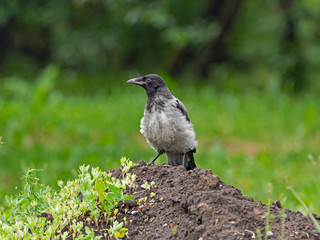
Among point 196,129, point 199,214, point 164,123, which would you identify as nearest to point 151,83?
point 164,123

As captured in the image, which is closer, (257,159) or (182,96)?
(257,159)

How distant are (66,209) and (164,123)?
2023 millimetres

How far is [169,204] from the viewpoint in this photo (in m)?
3.98

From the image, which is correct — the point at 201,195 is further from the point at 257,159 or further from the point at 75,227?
the point at 257,159

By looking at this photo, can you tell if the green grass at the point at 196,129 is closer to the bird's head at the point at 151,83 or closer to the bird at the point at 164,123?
the bird at the point at 164,123

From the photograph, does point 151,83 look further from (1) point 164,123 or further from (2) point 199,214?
(2) point 199,214

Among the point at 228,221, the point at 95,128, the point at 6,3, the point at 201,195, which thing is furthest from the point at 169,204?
the point at 6,3

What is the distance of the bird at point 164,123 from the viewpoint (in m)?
5.72

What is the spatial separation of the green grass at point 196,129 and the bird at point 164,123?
1.51m

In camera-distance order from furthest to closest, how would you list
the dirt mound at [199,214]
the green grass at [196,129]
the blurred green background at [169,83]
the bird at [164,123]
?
the blurred green background at [169,83], the green grass at [196,129], the bird at [164,123], the dirt mound at [199,214]

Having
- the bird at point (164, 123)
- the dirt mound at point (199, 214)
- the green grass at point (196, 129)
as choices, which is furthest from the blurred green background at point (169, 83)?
the dirt mound at point (199, 214)

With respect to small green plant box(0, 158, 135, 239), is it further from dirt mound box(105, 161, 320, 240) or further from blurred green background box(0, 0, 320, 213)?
blurred green background box(0, 0, 320, 213)

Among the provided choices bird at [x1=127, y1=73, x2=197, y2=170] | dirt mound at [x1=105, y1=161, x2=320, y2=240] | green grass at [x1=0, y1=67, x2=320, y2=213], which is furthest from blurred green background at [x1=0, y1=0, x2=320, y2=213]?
dirt mound at [x1=105, y1=161, x2=320, y2=240]

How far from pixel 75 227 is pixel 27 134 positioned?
7.08 metres
